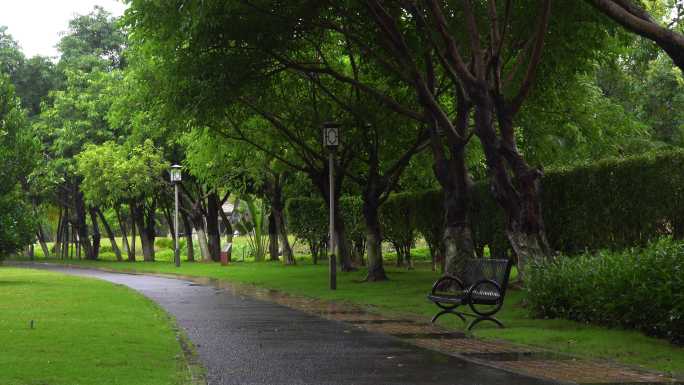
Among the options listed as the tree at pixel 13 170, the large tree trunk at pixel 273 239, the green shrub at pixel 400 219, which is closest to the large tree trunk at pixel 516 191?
the green shrub at pixel 400 219

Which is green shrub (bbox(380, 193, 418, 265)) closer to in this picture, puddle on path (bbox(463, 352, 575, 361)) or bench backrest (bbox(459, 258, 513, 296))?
bench backrest (bbox(459, 258, 513, 296))

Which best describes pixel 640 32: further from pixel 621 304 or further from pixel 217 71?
pixel 217 71

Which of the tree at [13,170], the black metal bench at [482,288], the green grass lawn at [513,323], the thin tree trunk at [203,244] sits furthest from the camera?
the thin tree trunk at [203,244]

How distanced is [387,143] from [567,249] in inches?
418

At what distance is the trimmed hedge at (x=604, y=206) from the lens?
15477 mm

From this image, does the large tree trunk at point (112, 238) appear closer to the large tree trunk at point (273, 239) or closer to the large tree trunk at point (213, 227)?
the large tree trunk at point (213, 227)

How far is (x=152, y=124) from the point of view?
84.9 ft

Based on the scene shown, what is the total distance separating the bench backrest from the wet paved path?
2150 millimetres

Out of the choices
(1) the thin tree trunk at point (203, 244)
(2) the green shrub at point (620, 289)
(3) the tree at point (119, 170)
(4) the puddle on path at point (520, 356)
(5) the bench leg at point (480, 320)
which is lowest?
(4) the puddle on path at point (520, 356)

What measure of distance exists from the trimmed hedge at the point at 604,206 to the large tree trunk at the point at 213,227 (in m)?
26.7

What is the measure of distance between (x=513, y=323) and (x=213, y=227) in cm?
3774

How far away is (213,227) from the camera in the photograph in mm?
50344

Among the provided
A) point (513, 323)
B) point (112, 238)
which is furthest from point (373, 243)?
point (112, 238)

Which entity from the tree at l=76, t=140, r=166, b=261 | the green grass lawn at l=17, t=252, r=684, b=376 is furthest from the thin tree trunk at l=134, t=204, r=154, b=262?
the green grass lawn at l=17, t=252, r=684, b=376
